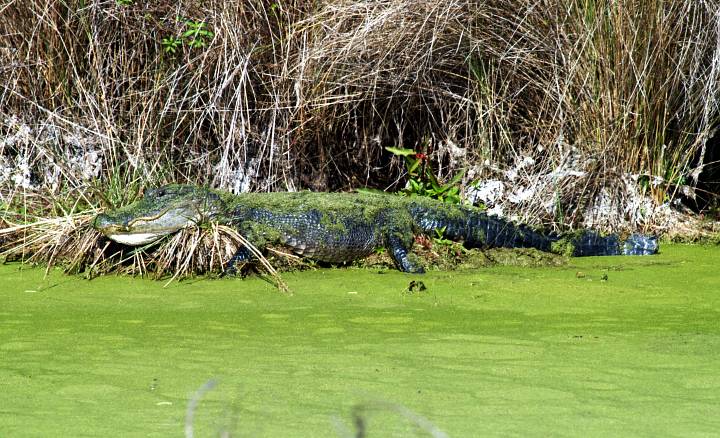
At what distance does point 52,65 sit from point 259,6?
4.36 ft

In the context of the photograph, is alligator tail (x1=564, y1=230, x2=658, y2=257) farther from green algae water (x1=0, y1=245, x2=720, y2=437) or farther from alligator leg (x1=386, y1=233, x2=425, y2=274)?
alligator leg (x1=386, y1=233, x2=425, y2=274)

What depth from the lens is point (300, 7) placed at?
7051 millimetres

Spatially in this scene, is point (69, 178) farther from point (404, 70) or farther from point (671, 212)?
point (671, 212)

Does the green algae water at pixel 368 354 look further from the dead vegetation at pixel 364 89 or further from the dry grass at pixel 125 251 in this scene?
the dead vegetation at pixel 364 89

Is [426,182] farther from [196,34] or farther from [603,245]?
[196,34]

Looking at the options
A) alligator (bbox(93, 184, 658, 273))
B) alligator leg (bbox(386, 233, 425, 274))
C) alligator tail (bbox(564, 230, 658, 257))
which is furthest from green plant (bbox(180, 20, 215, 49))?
alligator tail (bbox(564, 230, 658, 257))

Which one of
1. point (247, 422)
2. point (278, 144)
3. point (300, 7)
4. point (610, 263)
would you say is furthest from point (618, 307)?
point (300, 7)

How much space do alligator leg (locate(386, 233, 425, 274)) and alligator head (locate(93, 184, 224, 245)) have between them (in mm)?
948

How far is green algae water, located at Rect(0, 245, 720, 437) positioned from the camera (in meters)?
2.87

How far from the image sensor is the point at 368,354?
3688 mm

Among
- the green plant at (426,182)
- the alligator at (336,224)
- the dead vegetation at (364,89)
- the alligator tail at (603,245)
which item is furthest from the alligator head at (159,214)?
the alligator tail at (603,245)

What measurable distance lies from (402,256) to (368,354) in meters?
2.21

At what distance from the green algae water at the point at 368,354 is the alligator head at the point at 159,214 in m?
0.28

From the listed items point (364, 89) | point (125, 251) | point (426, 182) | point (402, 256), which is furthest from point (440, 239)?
point (125, 251)
